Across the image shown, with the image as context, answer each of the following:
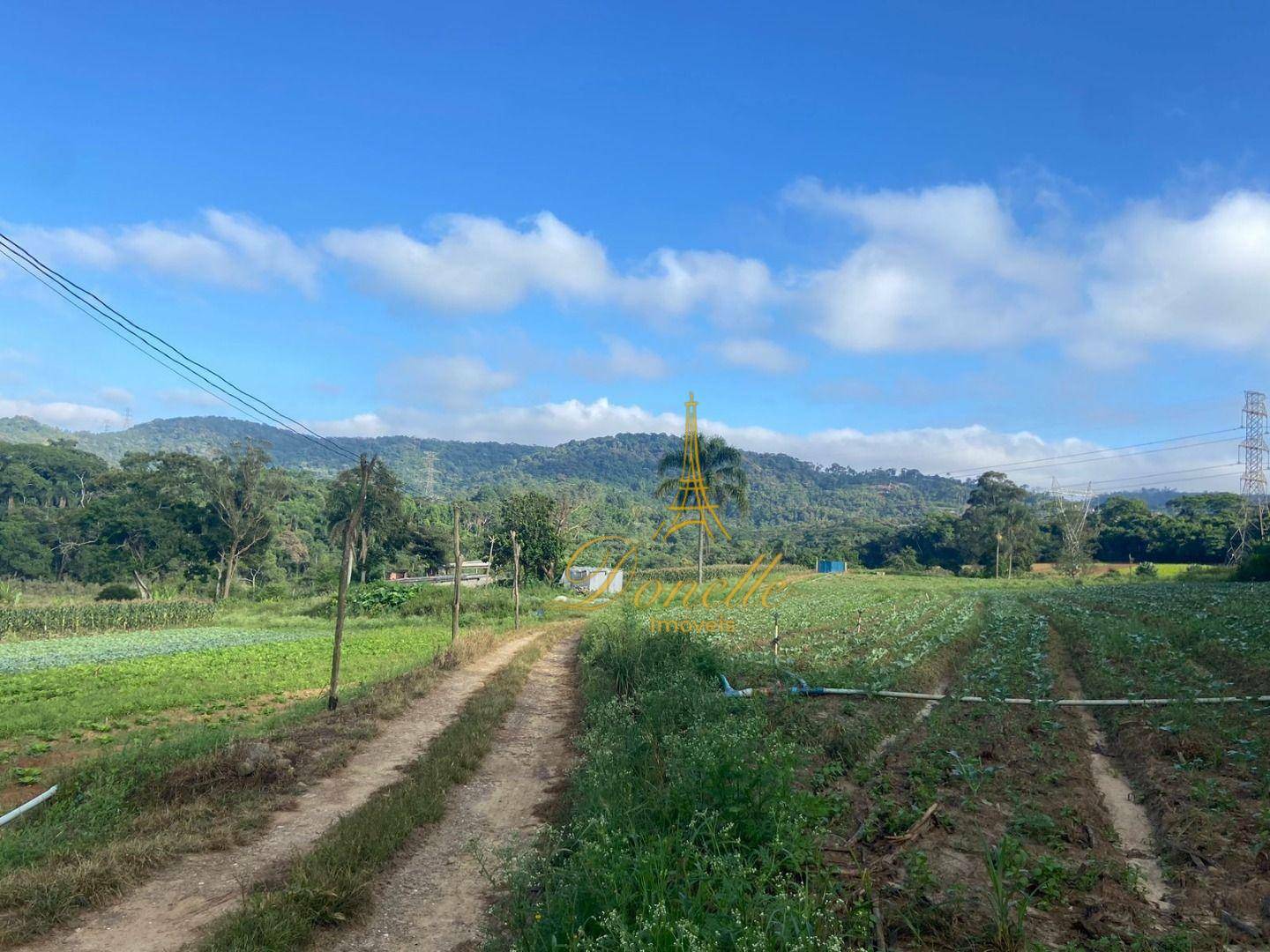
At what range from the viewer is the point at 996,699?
1266 centimetres

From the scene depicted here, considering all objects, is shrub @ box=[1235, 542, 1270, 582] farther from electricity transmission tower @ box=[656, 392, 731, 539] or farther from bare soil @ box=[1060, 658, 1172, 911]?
bare soil @ box=[1060, 658, 1172, 911]

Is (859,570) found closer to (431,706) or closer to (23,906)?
(431,706)

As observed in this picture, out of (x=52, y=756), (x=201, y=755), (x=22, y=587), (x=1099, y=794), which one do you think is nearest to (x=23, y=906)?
(x=201, y=755)

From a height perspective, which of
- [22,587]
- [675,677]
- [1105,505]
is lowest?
[22,587]

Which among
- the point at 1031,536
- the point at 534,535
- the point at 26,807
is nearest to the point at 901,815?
the point at 26,807

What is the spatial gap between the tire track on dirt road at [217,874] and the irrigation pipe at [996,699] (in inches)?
244

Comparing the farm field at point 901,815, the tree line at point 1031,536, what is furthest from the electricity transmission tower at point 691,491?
the tree line at point 1031,536

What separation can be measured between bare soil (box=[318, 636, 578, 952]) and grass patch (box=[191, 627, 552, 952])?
0.20 meters

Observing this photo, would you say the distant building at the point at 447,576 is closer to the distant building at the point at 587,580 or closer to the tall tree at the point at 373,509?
the tall tree at the point at 373,509

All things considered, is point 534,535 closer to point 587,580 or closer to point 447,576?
point 587,580

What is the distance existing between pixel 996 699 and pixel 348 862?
456 inches

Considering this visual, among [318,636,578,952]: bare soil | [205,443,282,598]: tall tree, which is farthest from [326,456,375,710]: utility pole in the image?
[205,443,282,598]: tall tree

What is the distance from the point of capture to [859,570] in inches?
3046

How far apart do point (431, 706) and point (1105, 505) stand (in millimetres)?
101180
